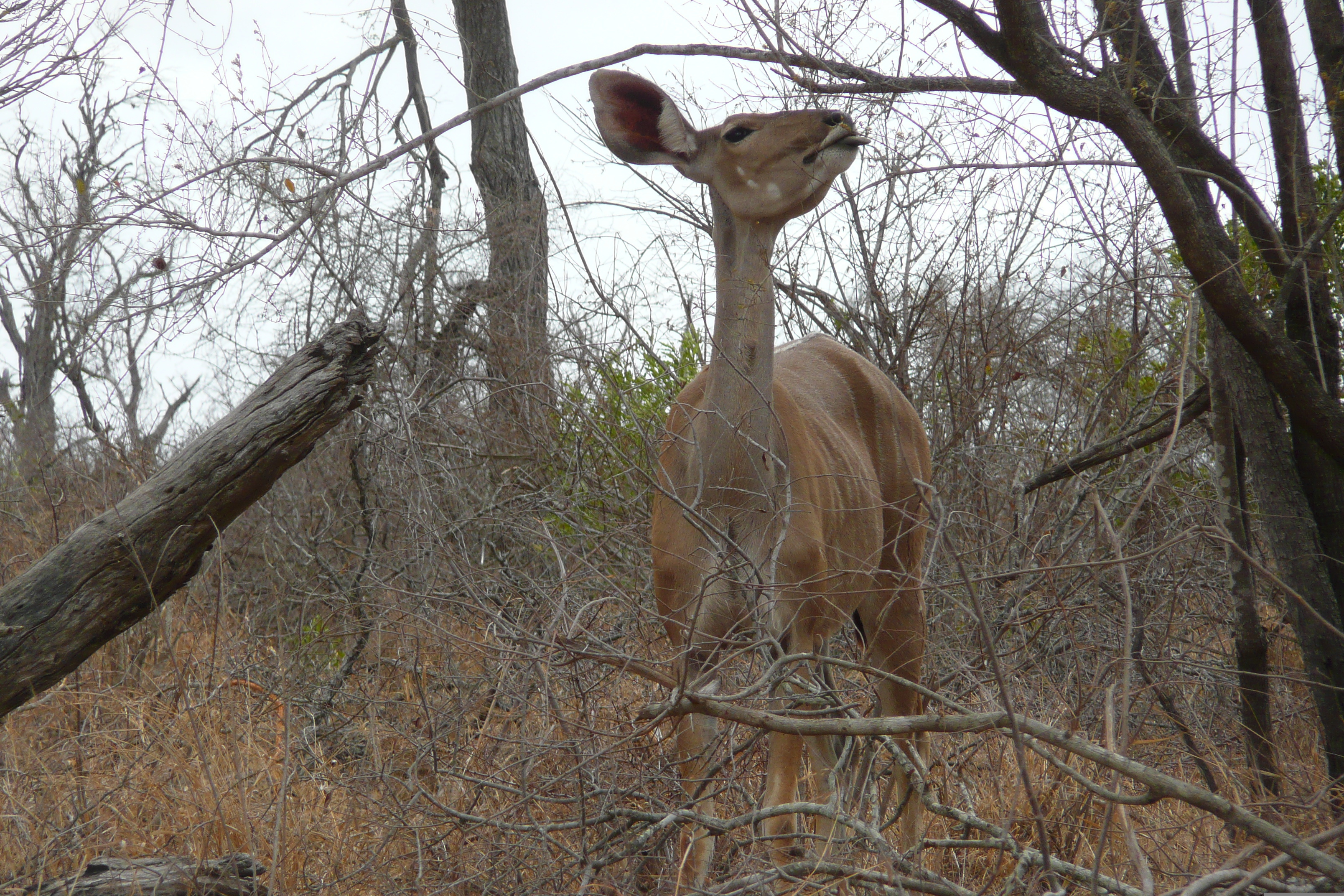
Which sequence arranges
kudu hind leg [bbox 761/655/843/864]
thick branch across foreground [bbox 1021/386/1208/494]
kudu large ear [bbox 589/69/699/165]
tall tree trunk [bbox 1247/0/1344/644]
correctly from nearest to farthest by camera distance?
kudu hind leg [bbox 761/655/843/864]
tall tree trunk [bbox 1247/0/1344/644]
kudu large ear [bbox 589/69/699/165]
thick branch across foreground [bbox 1021/386/1208/494]

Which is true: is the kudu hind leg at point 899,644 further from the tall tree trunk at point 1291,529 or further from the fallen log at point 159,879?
the fallen log at point 159,879

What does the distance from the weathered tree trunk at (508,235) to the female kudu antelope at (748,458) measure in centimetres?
106

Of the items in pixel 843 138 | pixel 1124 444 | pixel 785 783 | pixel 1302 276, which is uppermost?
pixel 843 138

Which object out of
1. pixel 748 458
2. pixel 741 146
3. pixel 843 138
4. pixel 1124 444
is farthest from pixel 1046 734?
pixel 1124 444

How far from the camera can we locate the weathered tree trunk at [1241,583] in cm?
414

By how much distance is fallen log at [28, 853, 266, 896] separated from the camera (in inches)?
126

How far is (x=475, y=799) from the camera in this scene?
334cm

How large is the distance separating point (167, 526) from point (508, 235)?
5213mm

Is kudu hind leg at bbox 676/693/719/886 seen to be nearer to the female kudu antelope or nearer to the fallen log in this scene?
the female kudu antelope

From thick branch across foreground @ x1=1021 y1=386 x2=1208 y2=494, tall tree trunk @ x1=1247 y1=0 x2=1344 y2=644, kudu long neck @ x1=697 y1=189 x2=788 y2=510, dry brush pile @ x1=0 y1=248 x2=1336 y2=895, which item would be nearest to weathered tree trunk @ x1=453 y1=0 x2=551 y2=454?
dry brush pile @ x1=0 y1=248 x2=1336 y2=895

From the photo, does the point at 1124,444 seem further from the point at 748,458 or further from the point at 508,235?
the point at 508,235

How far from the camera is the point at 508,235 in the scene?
27.8 feet

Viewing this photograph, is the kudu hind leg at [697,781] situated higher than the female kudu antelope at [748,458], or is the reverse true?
the female kudu antelope at [748,458]

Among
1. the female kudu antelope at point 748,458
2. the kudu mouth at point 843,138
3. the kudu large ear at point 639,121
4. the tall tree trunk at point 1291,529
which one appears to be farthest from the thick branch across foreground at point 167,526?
the tall tree trunk at point 1291,529
